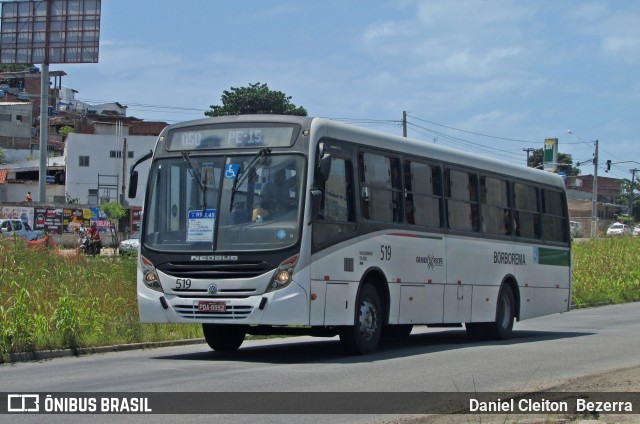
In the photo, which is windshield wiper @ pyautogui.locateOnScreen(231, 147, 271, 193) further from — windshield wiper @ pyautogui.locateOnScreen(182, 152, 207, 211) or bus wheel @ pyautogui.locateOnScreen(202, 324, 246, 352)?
bus wheel @ pyautogui.locateOnScreen(202, 324, 246, 352)

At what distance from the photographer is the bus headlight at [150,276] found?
47.6ft

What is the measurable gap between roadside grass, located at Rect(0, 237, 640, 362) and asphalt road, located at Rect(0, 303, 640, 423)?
27.4 inches

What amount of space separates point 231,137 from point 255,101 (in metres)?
78.6

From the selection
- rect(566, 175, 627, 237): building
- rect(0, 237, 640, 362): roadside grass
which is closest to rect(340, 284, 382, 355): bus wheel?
rect(0, 237, 640, 362): roadside grass

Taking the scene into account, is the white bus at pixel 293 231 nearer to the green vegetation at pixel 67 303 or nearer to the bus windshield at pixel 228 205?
the bus windshield at pixel 228 205

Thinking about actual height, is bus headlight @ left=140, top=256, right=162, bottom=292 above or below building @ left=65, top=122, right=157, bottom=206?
below

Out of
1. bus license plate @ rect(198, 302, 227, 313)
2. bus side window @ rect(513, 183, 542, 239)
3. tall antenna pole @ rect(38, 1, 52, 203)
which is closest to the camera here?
bus license plate @ rect(198, 302, 227, 313)

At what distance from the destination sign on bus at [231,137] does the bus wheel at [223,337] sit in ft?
9.91

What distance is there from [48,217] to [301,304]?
164 feet

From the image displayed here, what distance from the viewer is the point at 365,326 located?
15.4 meters

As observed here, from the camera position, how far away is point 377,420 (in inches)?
363

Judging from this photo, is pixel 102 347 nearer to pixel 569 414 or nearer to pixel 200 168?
pixel 200 168

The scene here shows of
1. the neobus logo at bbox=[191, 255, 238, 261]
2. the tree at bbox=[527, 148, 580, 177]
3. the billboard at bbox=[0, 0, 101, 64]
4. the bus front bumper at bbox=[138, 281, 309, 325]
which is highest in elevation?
the billboard at bbox=[0, 0, 101, 64]

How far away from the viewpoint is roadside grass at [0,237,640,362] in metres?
15.9
